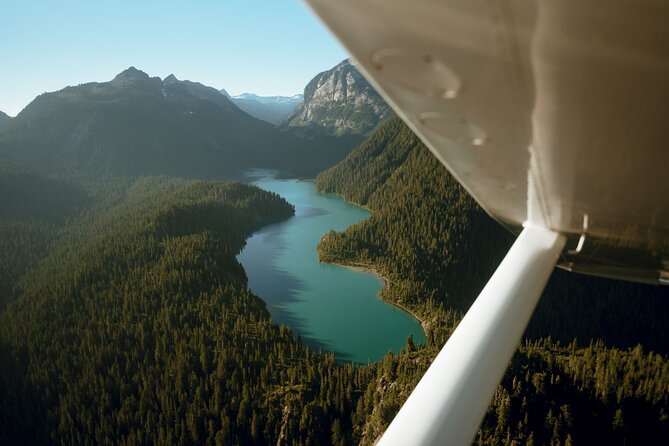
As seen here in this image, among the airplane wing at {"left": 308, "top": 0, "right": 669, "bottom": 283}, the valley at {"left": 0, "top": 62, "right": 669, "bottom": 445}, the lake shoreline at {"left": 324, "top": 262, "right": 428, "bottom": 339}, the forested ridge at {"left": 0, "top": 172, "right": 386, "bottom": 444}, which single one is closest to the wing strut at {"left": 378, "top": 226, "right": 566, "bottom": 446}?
the airplane wing at {"left": 308, "top": 0, "right": 669, "bottom": 283}

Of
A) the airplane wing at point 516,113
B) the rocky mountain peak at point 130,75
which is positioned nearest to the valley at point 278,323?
the airplane wing at point 516,113

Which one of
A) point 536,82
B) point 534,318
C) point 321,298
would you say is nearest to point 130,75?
point 321,298

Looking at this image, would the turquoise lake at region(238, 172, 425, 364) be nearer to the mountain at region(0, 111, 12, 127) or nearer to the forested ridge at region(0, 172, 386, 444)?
the forested ridge at region(0, 172, 386, 444)

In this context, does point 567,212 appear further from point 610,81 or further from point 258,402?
point 258,402

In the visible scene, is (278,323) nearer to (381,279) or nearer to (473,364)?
(381,279)

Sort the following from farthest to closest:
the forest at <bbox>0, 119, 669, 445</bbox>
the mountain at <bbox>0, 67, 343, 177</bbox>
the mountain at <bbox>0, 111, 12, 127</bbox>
Result: the mountain at <bbox>0, 111, 12, 127</bbox> < the mountain at <bbox>0, 67, 343, 177</bbox> < the forest at <bbox>0, 119, 669, 445</bbox>

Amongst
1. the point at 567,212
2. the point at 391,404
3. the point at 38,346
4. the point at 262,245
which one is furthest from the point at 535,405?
the point at 262,245

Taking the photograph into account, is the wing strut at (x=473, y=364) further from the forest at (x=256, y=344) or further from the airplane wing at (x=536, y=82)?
the forest at (x=256, y=344)
